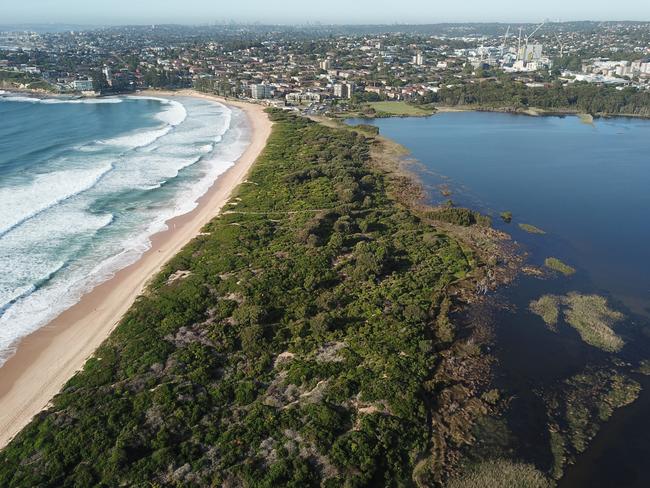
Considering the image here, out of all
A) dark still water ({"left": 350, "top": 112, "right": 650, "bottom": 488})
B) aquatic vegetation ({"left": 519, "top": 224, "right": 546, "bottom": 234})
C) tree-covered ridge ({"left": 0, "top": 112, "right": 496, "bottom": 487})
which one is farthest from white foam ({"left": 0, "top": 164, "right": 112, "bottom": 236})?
aquatic vegetation ({"left": 519, "top": 224, "right": 546, "bottom": 234})

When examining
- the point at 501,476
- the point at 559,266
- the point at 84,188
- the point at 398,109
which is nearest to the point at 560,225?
the point at 559,266

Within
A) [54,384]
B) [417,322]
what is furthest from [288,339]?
[54,384]

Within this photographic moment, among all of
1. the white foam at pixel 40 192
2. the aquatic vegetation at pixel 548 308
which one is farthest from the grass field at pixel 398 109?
the aquatic vegetation at pixel 548 308

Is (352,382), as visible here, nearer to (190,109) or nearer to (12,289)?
(12,289)

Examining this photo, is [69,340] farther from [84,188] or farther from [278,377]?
[84,188]

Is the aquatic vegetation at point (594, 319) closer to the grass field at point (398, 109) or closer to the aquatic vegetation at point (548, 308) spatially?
the aquatic vegetation at point (548, 308)

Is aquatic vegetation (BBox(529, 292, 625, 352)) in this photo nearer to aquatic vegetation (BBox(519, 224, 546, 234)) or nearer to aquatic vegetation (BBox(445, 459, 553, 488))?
aquatic vegetation (BBox(445, 459, 553, 488))
